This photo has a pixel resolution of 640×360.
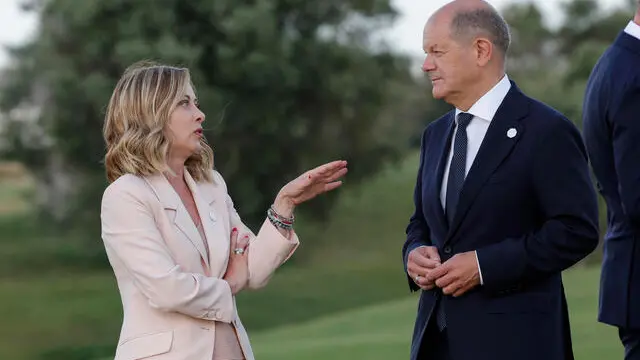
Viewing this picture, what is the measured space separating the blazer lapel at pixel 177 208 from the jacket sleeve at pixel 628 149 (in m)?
1.68

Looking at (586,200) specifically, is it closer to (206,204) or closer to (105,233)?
(206,204)

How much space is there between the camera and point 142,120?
424 centimetres

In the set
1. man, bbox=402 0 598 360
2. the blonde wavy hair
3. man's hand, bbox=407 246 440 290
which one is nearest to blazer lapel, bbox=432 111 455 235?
man, bbox=402 0 598 360

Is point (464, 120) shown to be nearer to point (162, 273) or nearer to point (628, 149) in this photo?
point (628, 149)

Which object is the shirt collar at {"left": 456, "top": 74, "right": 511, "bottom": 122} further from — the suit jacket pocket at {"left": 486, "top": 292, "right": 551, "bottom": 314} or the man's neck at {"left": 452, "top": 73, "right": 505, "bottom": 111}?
the suit jacket pocket at {"left": 486, "top": 292, "right": 551, "bottom": 314}

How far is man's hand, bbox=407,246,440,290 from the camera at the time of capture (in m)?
4.28

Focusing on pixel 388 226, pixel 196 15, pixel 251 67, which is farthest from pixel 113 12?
pixel 388 226


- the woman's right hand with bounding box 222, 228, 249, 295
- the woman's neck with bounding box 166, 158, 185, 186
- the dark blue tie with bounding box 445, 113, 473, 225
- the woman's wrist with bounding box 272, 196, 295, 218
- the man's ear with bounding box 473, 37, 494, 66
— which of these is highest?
the man's ear with bounding box 473, 37, 494, 66

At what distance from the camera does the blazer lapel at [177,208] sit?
4.22m

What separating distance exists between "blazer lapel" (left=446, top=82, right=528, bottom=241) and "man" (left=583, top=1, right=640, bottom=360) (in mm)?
351

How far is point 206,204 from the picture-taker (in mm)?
4406

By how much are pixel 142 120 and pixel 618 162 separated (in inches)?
74.2

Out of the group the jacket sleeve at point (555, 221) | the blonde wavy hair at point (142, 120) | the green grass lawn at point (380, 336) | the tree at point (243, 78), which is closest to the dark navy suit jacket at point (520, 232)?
the jacket sleeve at point (555, 221)

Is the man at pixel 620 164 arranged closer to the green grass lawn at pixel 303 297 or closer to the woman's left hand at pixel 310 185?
the woman's left hand at pixel 310 185
